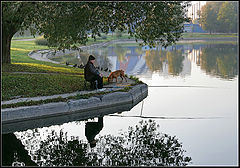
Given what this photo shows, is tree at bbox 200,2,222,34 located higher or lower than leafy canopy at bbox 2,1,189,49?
higher

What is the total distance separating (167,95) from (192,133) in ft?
18.7

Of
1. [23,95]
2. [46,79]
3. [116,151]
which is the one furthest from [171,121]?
[46,79]

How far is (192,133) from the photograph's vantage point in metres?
9.03

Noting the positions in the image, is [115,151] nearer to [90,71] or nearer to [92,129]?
[92,129]

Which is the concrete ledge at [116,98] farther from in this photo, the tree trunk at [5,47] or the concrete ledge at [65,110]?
the tree trunk at [5,47]

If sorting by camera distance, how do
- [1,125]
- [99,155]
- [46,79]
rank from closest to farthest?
[99,155], [1,125], [46,79]

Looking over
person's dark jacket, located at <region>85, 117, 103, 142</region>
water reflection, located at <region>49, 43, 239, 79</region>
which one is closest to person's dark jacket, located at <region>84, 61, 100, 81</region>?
person's dark jacket, located at <region>85, 117, 103, 142</region>

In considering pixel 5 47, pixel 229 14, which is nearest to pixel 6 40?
pixel 5 47

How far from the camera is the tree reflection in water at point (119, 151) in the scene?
23.3 feet

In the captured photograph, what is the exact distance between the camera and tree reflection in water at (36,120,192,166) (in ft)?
23.3

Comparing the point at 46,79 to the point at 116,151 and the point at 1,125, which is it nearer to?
the point at 1,125

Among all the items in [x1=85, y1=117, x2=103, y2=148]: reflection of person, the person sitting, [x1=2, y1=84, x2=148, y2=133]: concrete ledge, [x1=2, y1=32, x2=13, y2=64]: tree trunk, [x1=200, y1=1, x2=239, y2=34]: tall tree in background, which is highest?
[x1=200, y1=1, x2=239, y2=34]: tall tree in background

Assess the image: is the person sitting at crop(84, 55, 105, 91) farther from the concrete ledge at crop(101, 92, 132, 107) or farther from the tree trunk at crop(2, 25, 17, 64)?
the tree trunk at crop(2, 25, 17, 64)

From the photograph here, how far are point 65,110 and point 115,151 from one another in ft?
12.9
